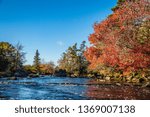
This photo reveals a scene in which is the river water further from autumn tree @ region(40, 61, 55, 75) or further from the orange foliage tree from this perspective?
autumn tree @ region(40, 61, 55, 75)

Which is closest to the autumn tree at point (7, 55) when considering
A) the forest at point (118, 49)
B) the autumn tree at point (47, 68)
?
the forest at point (118, 49)

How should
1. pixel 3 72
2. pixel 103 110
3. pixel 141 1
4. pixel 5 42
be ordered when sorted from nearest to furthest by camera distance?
pixel 103 110 → pixel 141 1 → pixel 3 72 → pixel 5 42

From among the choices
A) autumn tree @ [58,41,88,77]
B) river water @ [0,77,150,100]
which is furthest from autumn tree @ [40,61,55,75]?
river water @ [0,77,150,100]

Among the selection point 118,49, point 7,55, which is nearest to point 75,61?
point 7,55

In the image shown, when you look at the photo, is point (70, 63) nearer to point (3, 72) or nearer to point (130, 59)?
point (3, 72)

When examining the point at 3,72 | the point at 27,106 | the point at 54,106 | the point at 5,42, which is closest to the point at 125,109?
the point at 54,106

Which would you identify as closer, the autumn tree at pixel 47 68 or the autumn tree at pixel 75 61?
the autumn tree at pixel 75 61

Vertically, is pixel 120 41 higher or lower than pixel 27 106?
higher

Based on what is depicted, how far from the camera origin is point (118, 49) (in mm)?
23656

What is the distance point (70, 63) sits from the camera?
71.9 meters

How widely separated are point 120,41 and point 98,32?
13.1m

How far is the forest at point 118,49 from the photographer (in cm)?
2308

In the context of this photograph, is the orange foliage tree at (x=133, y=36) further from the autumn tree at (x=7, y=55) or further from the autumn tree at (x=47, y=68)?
the autumn tree at (x=47, y=68)

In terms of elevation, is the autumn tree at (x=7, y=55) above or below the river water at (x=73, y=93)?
above
